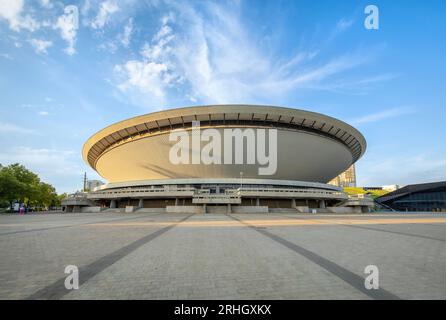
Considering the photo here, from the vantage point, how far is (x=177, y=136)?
3694 cm

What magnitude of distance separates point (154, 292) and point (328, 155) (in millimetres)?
42822

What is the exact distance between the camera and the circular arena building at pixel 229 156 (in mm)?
34312

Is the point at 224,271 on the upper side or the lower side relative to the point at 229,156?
lower

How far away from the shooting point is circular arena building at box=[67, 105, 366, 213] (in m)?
34.3

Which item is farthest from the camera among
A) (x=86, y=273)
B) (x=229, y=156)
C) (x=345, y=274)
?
(x=229, y=156)

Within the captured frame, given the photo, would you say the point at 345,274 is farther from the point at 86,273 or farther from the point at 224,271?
the point at 86,273

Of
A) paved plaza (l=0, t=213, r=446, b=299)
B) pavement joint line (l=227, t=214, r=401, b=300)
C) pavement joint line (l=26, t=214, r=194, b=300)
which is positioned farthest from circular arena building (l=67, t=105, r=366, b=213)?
pavement joint line (l=227, t=214, r=401, b=300)

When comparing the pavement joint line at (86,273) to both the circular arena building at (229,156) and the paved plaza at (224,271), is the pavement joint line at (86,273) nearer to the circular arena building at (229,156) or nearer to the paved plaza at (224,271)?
the paved plaza at (224,271)

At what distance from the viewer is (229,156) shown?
35281mm

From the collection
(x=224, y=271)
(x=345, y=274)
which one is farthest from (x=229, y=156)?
(x=345, y=274)

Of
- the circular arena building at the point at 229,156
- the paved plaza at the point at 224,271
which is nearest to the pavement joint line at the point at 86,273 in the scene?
the paved plaza at the point at 224,271

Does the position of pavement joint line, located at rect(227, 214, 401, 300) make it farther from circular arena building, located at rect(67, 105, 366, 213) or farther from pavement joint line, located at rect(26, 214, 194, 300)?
circular arena building, located at rect(67, 105, 366, 213)
